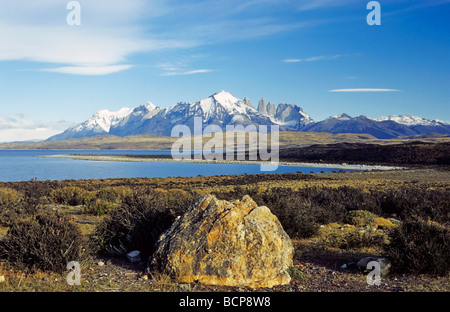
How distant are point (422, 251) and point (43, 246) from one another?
277 inches

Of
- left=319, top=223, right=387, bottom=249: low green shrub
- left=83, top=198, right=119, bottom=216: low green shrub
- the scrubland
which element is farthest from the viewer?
left=83, top=198, right=119, bottom=216: low green shrub

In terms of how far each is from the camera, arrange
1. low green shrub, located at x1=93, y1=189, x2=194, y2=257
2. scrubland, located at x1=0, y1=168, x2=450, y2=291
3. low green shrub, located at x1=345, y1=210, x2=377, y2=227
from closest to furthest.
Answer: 1. scrubland, located at x1=0, y1=168, x2=450, y2=291
2. low green shrub, located at x1=93, y1=189, x2=194, y2=257
3. low green shrub, located at x1=345, y1=210, x2=377, y2=227

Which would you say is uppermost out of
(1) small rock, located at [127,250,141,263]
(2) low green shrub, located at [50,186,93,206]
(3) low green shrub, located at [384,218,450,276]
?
(3) low green shrub, located at [384,218,450,276]

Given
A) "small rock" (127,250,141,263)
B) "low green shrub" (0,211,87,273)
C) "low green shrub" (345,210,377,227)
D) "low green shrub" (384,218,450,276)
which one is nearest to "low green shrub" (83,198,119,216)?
"low green shrub" (0,211,87,273)

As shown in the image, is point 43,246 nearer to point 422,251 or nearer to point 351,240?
point 351,240

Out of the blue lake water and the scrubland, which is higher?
the scrubland

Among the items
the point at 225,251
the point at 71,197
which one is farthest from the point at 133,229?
the point at 71,197

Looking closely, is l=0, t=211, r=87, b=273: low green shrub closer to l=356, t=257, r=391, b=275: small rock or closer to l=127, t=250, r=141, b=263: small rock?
l=127, t=250, r=141, b=263: small rock

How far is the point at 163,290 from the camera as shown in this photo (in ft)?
19.3

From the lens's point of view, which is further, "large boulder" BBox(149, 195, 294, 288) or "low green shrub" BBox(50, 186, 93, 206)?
"low green shrub" BBox(50, 186, 93, 206)

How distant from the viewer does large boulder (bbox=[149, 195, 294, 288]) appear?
629 centimetres

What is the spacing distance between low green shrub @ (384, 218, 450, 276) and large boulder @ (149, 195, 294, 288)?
2084mm
